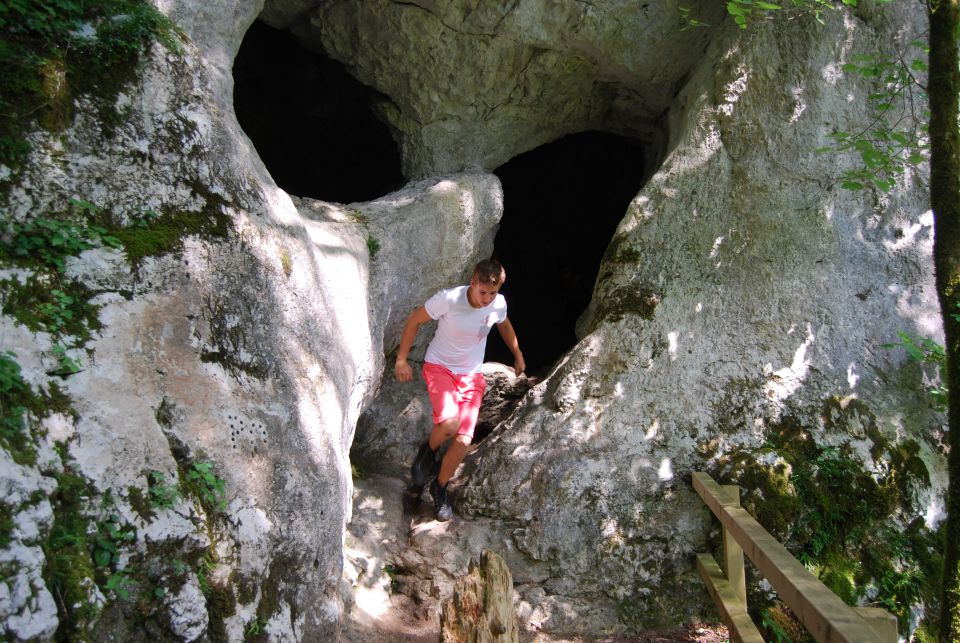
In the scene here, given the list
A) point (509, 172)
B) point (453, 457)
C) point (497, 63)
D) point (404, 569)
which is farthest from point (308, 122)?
point (404, 569)

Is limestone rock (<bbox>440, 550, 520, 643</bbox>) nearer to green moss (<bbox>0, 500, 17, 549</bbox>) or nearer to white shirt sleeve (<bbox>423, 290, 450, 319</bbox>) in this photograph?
white shirt sleeve (<bbox>423, 290, 450, 319</bbox>)

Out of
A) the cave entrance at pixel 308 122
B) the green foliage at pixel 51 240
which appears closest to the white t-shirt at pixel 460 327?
the green foliage at pixel 51 240

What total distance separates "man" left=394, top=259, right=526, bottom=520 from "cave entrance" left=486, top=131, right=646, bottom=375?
3.65m

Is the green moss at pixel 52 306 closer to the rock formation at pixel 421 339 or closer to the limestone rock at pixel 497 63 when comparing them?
the rock formation at pixel 421 339

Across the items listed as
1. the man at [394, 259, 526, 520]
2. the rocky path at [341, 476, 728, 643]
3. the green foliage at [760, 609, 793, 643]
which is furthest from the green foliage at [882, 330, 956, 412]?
the man at [394, 259, 526, 520]

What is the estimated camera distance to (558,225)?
8.95 m

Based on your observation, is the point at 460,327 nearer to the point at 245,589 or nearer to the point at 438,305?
the point at 438,305

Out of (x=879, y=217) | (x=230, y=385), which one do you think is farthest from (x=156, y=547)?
(x=879, y=217)

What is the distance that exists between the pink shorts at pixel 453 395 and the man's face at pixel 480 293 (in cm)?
53

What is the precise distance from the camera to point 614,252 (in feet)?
16.0

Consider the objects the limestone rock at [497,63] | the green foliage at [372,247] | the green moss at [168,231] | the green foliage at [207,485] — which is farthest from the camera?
the limestone rock at [497,63]

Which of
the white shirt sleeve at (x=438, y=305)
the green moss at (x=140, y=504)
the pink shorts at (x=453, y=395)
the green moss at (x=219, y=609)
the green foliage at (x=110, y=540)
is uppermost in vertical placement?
the white shirt sleeve at (x=438, y=305)

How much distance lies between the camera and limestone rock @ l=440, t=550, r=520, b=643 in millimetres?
2949

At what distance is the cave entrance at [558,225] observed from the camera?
824 cm
